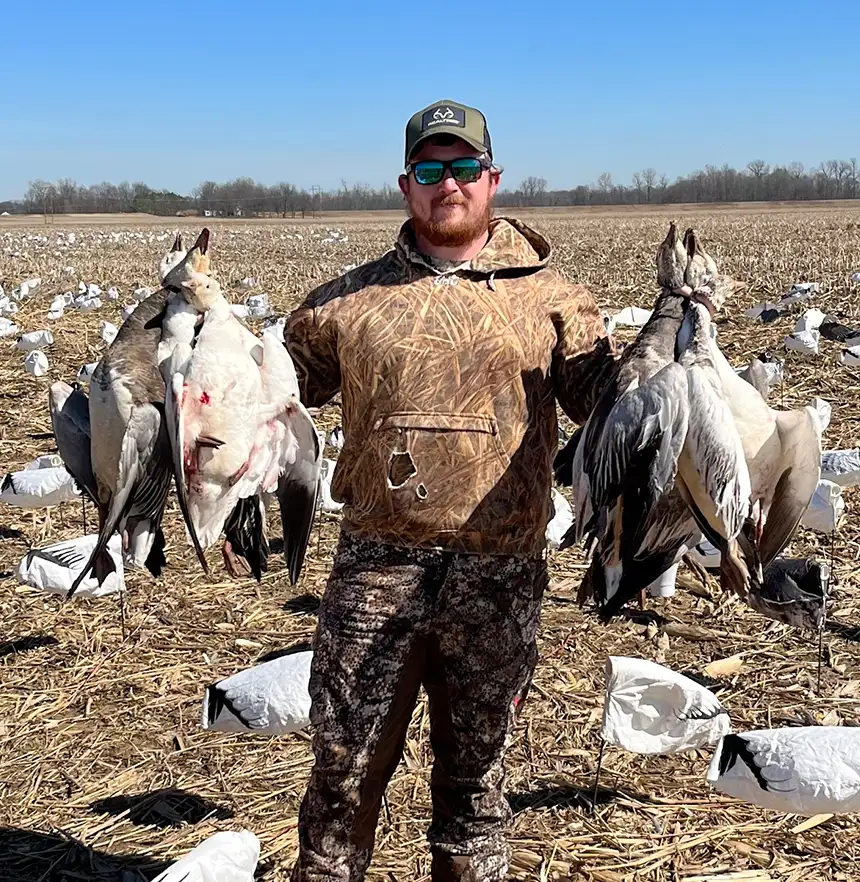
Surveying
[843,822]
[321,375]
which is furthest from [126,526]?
[843,822]

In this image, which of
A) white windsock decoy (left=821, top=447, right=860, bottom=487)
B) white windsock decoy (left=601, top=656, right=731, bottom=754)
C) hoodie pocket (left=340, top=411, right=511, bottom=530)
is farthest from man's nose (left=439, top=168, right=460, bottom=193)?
white windsock decoy (left=821, top=447, right=860, bottom=487)

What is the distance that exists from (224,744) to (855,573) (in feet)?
12.6

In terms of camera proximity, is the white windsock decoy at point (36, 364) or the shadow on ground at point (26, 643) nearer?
the shadow on ground at point (26, 643)

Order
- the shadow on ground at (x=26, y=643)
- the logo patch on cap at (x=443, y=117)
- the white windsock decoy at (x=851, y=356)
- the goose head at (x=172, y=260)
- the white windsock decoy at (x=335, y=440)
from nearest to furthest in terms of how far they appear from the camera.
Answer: the logo patch on cap at (x=443, y=117) → the goose head at (x=172, y=260) → the shadow on ground at (x=26, y=643) → the white windsock decoy at (x=335, y=440) → the white windsock decoy at (x=851, y=356)

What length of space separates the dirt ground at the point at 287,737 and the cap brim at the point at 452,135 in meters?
2.58

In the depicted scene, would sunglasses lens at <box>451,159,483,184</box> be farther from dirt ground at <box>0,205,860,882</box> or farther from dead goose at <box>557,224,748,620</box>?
dirt ground at <box>0,205,860,882</box>

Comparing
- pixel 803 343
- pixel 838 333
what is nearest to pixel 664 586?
pixel 803 343

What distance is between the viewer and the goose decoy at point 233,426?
3.13 metres

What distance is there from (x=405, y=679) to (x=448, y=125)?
1.68m

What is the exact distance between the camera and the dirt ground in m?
3.84

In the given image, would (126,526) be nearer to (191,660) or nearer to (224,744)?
(224,744)

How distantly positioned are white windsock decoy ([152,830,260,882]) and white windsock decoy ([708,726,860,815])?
1.63 meters

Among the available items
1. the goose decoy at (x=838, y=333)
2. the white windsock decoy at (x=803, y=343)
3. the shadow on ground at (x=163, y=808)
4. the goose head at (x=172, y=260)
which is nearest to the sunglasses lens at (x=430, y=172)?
the goose head at (x=172, y=260)

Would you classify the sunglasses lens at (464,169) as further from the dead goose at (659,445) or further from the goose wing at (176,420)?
the goose wing at (176,420)
